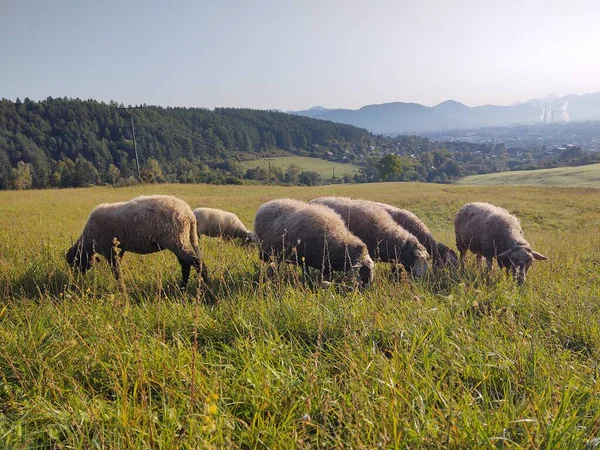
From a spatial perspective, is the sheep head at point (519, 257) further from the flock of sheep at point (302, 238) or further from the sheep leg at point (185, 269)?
the sheep leg at point (185, 269)

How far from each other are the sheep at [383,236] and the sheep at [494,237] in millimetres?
1416

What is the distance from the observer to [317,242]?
6.62 meters

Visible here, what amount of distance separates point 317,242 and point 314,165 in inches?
5676

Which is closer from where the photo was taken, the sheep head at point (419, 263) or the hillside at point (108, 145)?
the sheep head at point (419, 263)

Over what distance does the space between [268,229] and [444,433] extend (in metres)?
5.89

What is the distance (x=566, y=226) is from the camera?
72.6 feet

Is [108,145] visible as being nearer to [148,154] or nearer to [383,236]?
[148,154]

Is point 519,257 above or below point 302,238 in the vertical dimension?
below

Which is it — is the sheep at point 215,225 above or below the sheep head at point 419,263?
below

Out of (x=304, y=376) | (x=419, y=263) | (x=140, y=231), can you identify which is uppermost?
(x=140, y=231)

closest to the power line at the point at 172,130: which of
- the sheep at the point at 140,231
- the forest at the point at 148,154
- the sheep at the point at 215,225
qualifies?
the forest at the point at 148,154

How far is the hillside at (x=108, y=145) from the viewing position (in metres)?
79.9

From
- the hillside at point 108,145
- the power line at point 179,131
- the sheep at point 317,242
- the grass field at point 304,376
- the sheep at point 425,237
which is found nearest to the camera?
the grass field at point 304,376

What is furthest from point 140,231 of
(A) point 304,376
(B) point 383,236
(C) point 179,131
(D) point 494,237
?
(C) point 179,131
